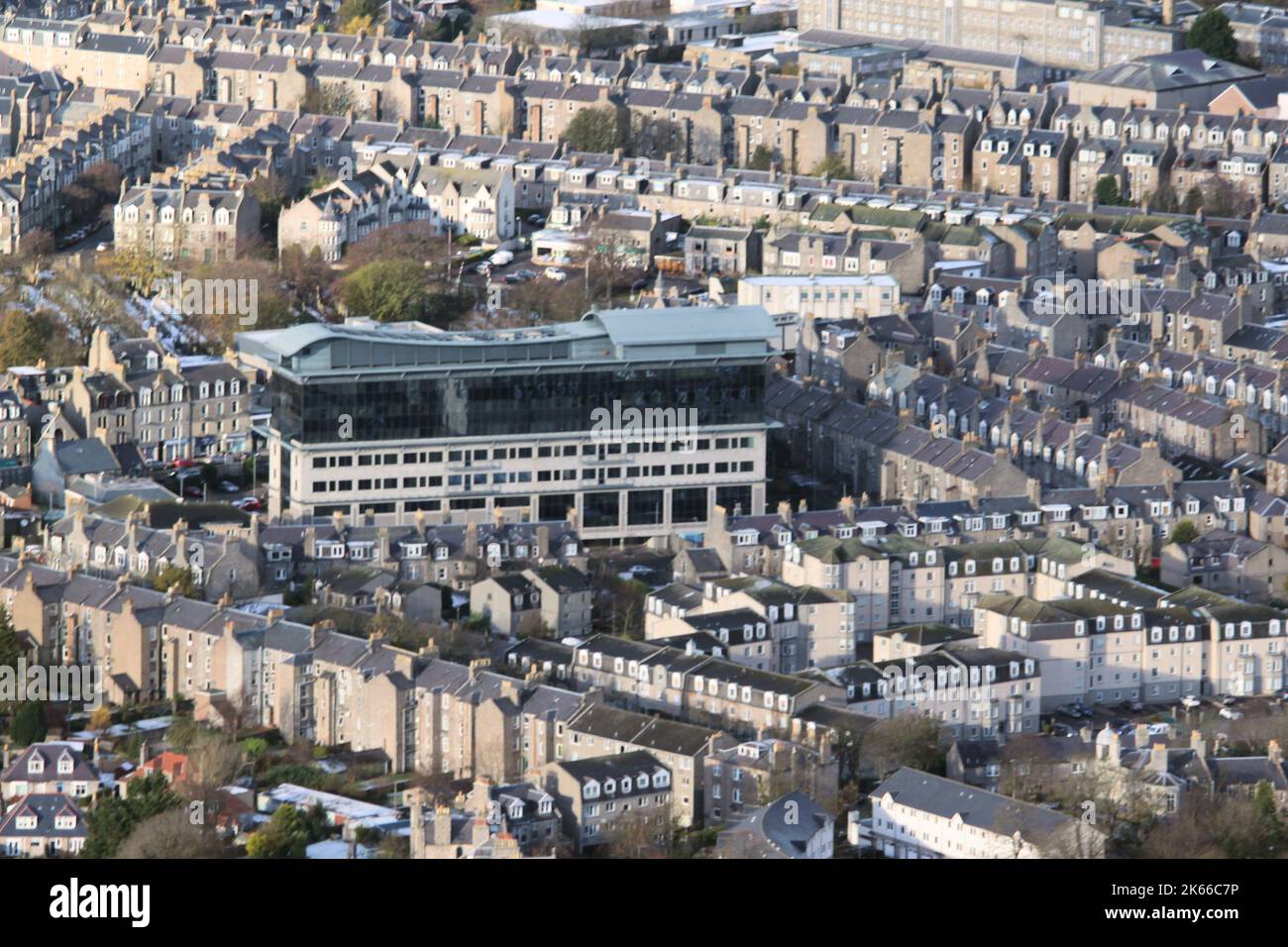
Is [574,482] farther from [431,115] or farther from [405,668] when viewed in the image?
[431,115]

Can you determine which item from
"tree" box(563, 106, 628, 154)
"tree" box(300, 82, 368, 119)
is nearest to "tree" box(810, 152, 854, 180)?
"tree" box(563, 106, 628, 154)

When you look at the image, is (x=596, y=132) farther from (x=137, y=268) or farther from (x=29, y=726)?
(x=29, y=726)

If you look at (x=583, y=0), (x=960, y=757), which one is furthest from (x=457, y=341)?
(x=583, y=0)

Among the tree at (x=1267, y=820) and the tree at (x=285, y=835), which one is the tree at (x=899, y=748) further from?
the tree at (x=285, y=835)

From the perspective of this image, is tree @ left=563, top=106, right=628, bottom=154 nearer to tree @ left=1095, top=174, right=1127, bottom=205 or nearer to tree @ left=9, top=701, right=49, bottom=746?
tree @ left=1095, top=174, right=1127, bottom=205

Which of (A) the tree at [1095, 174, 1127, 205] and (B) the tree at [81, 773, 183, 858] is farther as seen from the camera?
(A) the tree at [1095, 174, 1127, 205]

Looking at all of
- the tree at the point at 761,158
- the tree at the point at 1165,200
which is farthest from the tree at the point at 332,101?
the tree at the point at 1165,200
